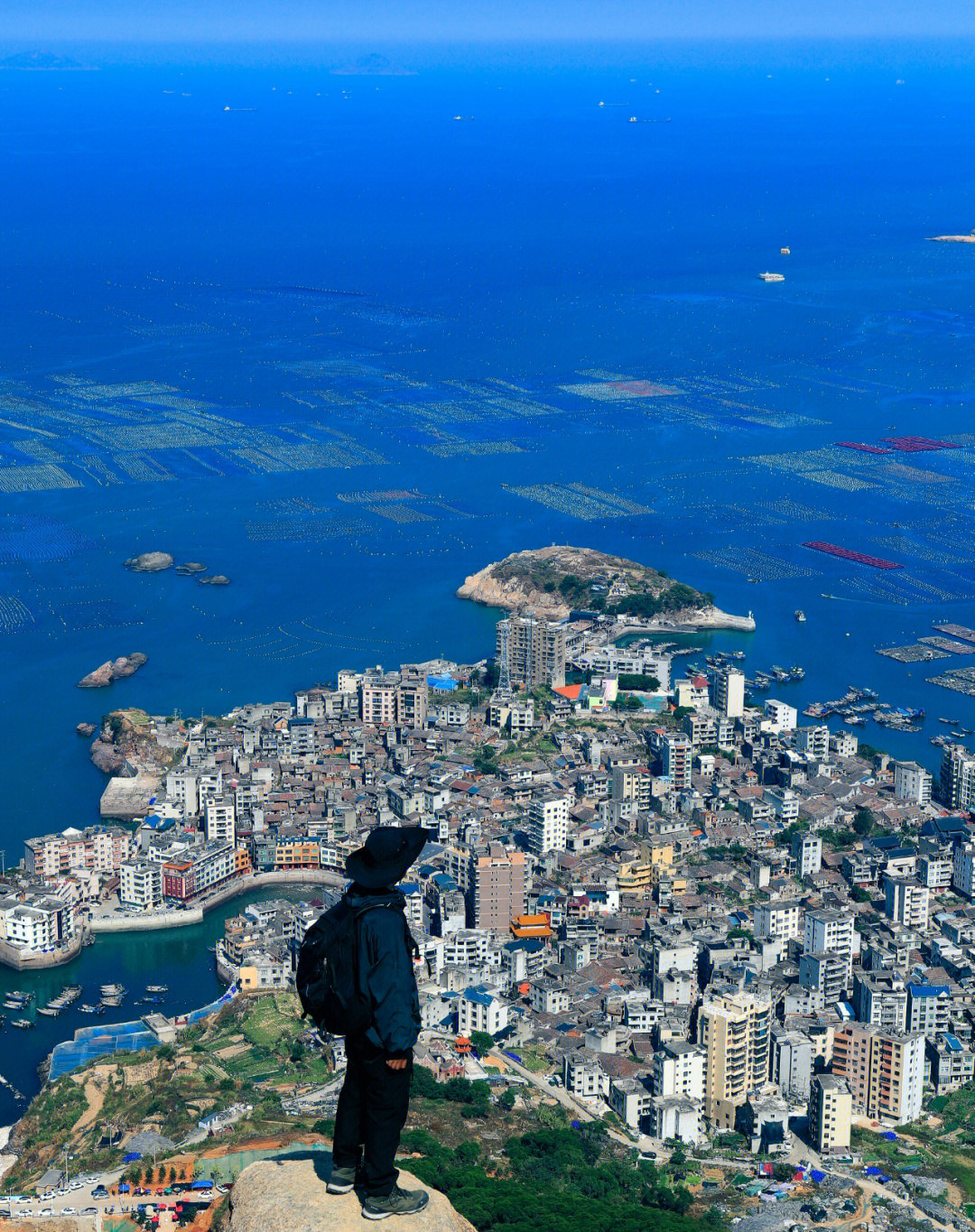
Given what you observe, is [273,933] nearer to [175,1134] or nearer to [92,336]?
[175,1134]

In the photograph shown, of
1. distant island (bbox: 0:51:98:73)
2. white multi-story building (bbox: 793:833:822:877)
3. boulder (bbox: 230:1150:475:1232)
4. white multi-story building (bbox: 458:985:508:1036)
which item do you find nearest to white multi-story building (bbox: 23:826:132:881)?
white multi-story building (bbox: 458:985:508:1036)

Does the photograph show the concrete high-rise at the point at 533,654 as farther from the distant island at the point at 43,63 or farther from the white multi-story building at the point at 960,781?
the distant island at the point at 43,63

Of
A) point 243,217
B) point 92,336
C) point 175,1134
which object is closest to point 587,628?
point 175,1134

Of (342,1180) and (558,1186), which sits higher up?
(342,1180)

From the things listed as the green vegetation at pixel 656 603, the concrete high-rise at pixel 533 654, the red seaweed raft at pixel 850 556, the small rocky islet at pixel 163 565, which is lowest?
the concrete high-rise at pixel 533 654

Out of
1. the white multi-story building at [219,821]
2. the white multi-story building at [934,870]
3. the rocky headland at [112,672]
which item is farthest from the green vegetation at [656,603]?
the white multi-story building at [934,870]

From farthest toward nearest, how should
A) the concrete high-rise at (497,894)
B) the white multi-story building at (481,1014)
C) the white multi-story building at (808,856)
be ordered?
the white multi-story building at (808,856) < the concrete high-rise at (497,894) < the white multi-story building at (481,1014)

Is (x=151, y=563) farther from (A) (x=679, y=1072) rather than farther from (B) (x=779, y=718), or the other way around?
(A) (x=679, y=1072)

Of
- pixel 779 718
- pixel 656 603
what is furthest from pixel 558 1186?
pixel 656 603
